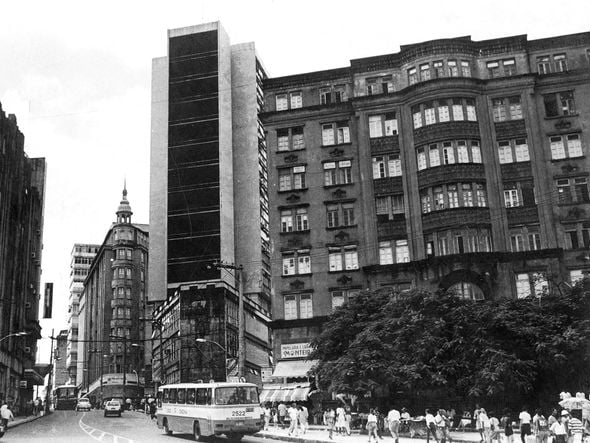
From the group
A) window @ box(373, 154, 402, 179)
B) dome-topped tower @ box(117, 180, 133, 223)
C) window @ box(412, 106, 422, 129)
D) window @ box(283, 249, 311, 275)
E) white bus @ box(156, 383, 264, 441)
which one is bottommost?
white bus @ box(156, 383, 264, 441)

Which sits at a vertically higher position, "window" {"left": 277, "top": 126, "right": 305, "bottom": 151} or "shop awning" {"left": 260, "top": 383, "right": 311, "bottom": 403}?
"window" {"left": 277, "top": 126, "right": 305, "bottom": 151}

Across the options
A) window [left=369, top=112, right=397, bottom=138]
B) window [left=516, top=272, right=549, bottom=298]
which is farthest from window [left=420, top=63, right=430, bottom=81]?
window [left=516, top=272, right=549, bottom=298]

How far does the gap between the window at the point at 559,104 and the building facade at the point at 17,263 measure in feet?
157

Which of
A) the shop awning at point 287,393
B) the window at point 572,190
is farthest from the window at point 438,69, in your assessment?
the shop awning at point 287,393

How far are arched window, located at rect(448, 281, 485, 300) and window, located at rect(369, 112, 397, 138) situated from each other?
1363cm

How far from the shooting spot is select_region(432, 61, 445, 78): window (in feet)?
175

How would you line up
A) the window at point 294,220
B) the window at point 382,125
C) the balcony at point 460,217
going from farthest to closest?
the window at point 294,220 < the window at point 382,125 < the balcony at point 460,217

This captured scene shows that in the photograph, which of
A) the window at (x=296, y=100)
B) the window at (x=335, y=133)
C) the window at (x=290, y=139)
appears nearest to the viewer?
the window at (x=335, y=133)

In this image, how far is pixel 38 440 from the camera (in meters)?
32.4

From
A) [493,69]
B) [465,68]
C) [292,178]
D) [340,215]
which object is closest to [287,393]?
[340,215]

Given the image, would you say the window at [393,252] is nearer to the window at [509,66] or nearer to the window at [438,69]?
the window at [438,69]

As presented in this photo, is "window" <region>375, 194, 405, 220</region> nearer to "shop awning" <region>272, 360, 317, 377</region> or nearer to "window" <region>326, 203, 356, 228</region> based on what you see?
"window" <region>326, 203, 356, 228</region>

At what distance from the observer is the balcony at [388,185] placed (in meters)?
53.5

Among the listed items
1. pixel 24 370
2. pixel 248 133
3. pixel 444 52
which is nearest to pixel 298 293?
pixel 444 52
